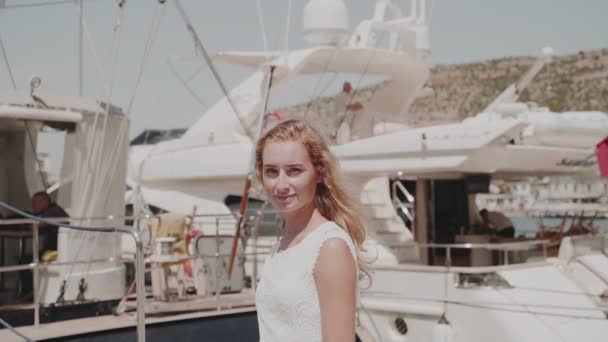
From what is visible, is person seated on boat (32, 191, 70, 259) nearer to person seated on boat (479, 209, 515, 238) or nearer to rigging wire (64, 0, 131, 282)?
rigging wire (64, 0, 131, 282)

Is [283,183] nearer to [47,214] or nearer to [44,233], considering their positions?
[47,214]

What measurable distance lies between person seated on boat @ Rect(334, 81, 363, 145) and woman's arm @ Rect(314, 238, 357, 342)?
1056cm

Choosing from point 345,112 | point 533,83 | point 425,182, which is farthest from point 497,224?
Result: point 533,83

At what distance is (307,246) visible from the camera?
2354 millimetres

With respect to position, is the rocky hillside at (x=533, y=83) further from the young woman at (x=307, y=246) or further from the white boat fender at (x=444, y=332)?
the young woman at (x=307, y=246)

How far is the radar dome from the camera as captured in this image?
1359 centimetres

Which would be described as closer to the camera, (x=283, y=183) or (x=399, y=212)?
(x=283, y=183)

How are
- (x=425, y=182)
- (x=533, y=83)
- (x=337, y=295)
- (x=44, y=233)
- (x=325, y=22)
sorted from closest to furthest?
(x=337, y=295), (x=44, y=233), (x=325, y=22), (x=425, y=182), (x=533, y=83)

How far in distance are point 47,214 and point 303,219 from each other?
637cm

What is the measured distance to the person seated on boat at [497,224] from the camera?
1405 centimetres

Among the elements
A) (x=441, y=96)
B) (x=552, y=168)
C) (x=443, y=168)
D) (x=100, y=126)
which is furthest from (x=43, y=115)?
(x=441, y=96)

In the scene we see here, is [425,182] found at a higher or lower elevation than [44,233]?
higher

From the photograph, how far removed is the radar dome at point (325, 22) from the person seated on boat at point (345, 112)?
31.6 inches

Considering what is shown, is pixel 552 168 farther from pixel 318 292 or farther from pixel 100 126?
pixel 318 292
